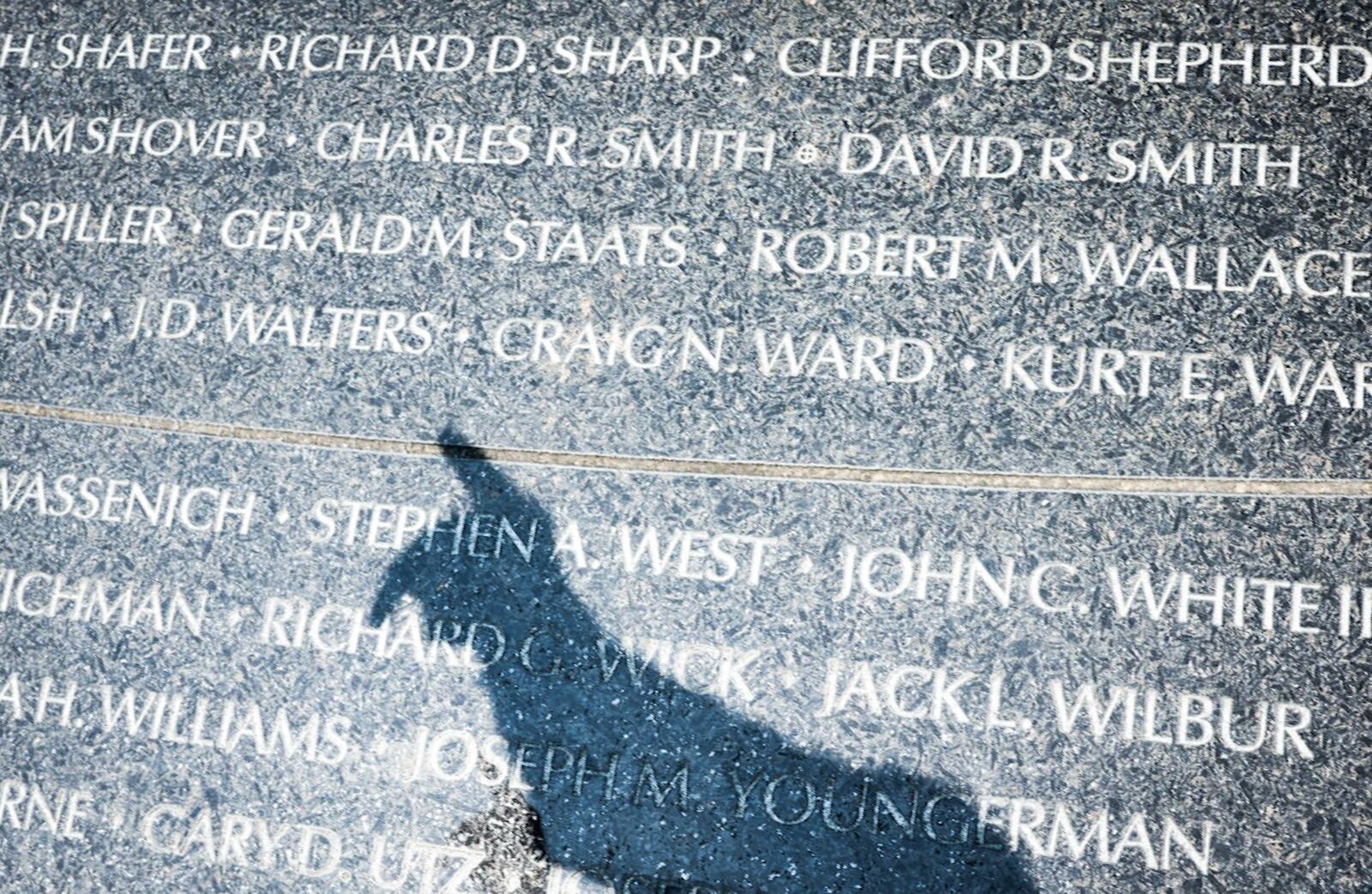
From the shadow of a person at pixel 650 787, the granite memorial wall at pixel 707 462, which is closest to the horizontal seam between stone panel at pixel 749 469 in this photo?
the granite memorial wall at pixel 707 462

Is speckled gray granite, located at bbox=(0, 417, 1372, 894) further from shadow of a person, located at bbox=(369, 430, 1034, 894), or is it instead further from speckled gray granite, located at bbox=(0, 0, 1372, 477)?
speckled gray granite, located at bbox=(0, 0, 1372, 477)

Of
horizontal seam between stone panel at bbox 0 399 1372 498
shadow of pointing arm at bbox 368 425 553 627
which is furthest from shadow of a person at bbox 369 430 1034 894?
horizontal seam between stone panel at bbox 0 399 1372 498

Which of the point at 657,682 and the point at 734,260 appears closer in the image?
the point at 657,682

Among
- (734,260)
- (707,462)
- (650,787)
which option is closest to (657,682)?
(650,787)

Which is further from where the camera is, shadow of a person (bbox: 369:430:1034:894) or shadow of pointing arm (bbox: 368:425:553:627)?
shadow of pointing arm (bbox: 368:425:553:627)

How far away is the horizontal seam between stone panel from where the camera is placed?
205cm

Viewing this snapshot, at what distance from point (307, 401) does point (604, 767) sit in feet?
3.03

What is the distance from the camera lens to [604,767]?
2107mm

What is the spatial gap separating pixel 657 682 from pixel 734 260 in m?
0.82

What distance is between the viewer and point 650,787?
6.85 feet

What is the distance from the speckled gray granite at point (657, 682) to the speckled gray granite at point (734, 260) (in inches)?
5.0

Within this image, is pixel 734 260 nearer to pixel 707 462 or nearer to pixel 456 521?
pixel 707 462

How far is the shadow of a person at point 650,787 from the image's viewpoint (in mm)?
2012

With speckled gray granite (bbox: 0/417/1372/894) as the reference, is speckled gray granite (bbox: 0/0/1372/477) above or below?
above
